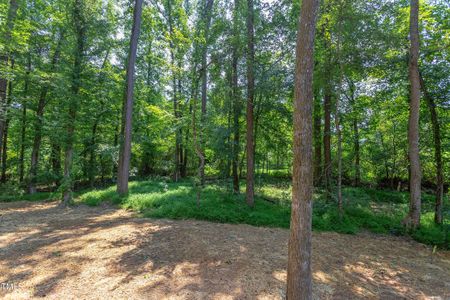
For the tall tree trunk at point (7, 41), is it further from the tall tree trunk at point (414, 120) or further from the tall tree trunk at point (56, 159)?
the tall tree trunk at point (414, 120)

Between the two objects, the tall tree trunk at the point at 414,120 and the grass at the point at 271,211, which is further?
the grass at the point at 271,211

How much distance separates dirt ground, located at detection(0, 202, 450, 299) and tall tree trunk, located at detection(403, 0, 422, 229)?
0.93m

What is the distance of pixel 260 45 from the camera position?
25.9 feet

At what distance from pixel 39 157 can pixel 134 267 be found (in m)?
12.6

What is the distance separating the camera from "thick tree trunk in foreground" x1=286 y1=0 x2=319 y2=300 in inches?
112

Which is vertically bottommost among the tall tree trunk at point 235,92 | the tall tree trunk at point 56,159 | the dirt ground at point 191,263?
the dirt ground at point 191,263

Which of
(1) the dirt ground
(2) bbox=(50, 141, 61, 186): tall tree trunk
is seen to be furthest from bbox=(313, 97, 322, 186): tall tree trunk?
(2) bbox=(50, 141, 61, 186): tall tree trunk

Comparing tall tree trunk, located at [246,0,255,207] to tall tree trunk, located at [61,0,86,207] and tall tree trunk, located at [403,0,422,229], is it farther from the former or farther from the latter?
tall tree trunk, located at [61,0,86,207]

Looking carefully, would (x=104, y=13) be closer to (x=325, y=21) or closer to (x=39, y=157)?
(x=39, y=157)

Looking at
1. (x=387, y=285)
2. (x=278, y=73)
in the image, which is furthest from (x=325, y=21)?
(x=387, y=285)

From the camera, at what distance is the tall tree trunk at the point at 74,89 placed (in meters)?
8.80

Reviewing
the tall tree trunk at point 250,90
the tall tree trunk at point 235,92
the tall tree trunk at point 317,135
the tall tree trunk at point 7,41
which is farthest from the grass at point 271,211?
the tall tree trunk at point 7,41

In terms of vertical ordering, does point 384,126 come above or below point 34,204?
above

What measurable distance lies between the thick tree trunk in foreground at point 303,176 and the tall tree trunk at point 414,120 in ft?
18.4
